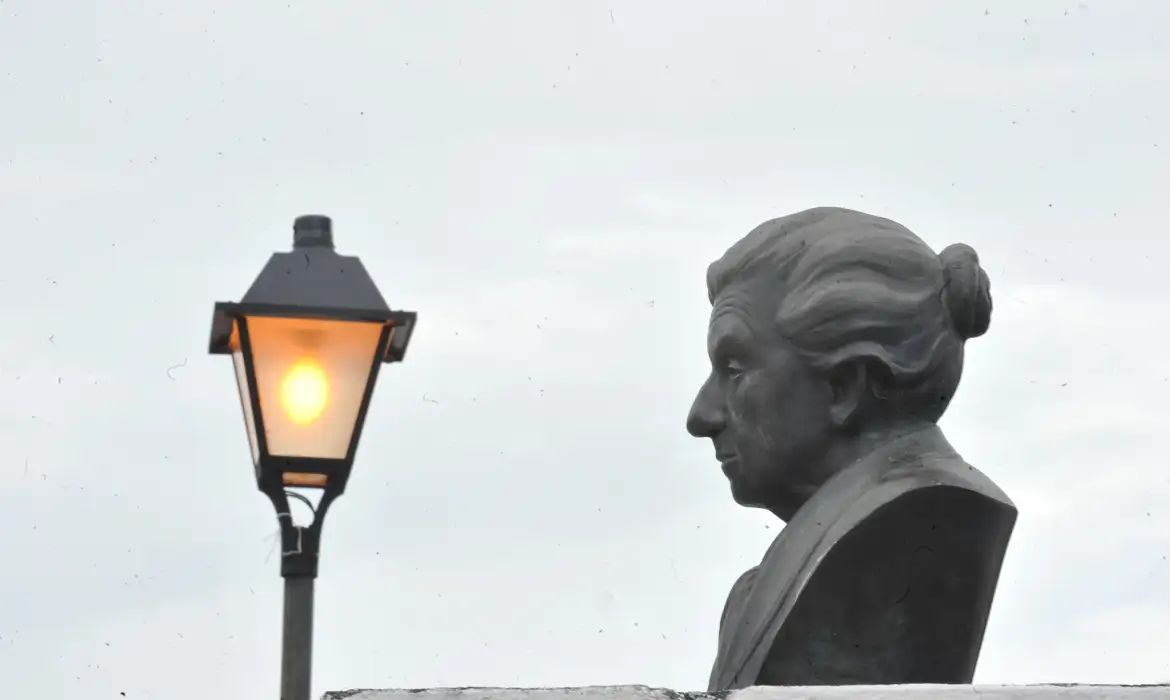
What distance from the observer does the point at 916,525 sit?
5.21 m

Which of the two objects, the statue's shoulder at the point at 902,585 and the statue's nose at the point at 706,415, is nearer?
the statue's shoulder at the point at 902,585

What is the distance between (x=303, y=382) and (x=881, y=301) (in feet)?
6.52

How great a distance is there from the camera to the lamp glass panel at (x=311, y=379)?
687cm

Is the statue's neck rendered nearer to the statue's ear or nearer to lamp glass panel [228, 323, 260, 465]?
the statue's ear

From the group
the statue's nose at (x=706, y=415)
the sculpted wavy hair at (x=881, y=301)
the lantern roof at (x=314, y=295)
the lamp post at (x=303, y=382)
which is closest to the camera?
the sculpted wavy hair at (x=881, y=301)

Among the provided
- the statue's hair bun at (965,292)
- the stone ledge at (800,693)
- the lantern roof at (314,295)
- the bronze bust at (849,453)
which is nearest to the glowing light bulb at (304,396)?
the lantern roof at (314,295)

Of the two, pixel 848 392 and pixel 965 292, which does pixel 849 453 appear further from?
pixel 965 292

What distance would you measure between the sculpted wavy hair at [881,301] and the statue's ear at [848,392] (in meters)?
0.02

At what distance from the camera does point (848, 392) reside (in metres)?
5.49

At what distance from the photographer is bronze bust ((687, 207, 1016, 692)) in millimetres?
5211

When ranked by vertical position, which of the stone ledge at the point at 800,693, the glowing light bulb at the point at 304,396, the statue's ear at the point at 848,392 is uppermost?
the glowing light bulb at the point at 304,396

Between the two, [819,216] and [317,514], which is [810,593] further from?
[317,514]

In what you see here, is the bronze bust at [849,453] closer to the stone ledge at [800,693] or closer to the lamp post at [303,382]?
the stone ledge at [800,693]

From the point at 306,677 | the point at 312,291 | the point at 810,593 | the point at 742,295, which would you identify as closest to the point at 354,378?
the point at 312,291
